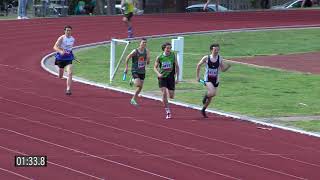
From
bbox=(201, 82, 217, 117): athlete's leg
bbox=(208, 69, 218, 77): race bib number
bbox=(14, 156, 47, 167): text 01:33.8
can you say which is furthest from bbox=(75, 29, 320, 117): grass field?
bbox=(14, 156, 47, 167): text 01:33.8

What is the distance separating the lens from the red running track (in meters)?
12.4

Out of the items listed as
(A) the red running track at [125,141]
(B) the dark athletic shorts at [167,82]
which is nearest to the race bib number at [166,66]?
(B) the dark athletic shorts at [167,82]

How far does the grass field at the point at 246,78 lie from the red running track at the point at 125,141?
158cm

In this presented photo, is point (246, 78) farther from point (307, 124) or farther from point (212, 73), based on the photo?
point (307, 124)

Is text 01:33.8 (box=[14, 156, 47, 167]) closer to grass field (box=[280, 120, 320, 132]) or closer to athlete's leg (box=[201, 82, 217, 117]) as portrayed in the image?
athlete's leg (box=[201, 82, 217, 117])

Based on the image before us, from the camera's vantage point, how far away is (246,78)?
83.3 feet

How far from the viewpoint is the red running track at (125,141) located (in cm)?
1236

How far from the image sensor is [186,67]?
27.8 meters

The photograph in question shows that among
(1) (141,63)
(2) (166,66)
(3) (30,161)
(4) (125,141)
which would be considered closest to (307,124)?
(2) (166,66)

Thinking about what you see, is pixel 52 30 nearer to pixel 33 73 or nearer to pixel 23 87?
pixel 33 73

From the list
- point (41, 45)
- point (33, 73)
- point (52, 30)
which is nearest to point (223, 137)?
point (33, 73)

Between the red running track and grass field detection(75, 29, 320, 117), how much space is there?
1583 millimetres

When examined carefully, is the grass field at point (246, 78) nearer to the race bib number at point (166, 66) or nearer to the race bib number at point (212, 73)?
the race bib number at point (212, 73)

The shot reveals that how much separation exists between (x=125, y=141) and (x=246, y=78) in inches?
447
